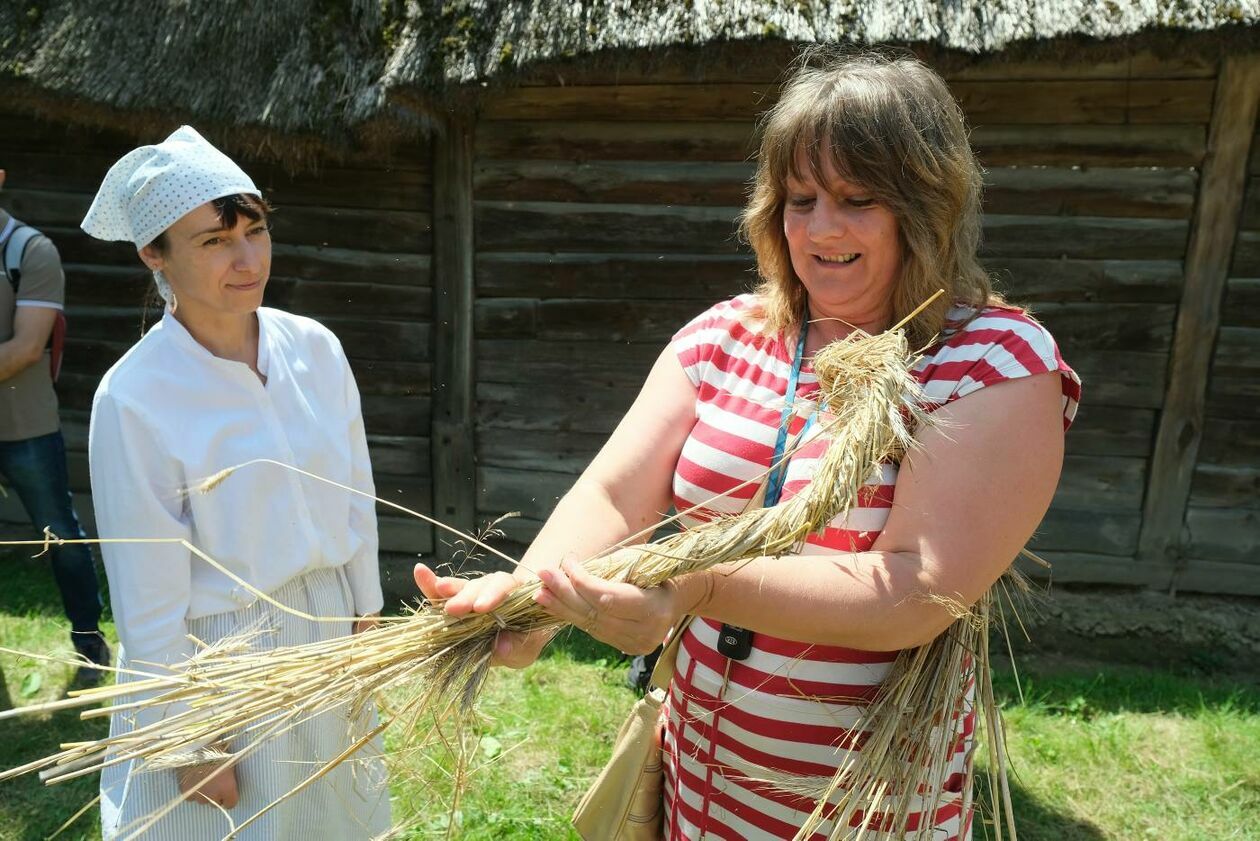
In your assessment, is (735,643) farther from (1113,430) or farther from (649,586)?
(1113,430)

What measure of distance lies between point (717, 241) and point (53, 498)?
9.80 feet

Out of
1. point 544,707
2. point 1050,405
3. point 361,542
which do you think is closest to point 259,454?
point 361,542

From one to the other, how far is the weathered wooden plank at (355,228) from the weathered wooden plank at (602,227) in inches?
12.3

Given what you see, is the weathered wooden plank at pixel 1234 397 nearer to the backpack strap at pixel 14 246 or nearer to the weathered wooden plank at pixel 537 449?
the weathered wooden plank at pixel 537 449

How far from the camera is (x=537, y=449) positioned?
489 centimetres

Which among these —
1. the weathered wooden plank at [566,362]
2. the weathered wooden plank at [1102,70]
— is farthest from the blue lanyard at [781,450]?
the weathered wooden plank at [566,362]

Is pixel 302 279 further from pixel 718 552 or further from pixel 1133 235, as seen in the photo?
pixel 718 552

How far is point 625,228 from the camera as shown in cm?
460

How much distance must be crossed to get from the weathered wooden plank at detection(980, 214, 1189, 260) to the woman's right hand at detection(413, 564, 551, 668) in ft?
11.2

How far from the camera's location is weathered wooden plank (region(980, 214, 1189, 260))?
426cm

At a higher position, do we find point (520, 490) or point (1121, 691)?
point (520, 490)

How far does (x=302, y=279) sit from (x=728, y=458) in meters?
3.92

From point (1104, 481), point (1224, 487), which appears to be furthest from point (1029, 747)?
point (1224, 487)

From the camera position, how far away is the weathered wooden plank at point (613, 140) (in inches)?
176
